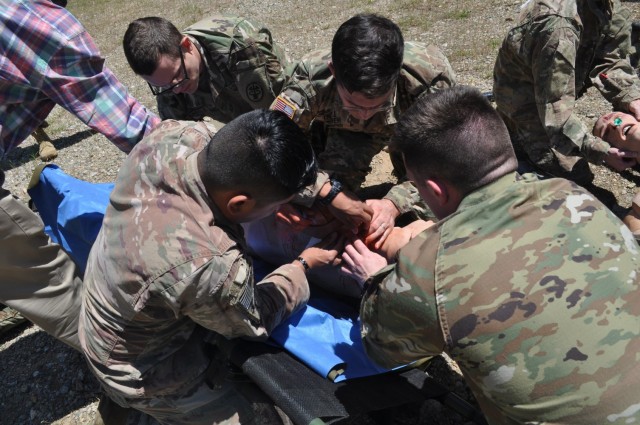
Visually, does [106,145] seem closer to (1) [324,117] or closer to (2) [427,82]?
(1) [324,117]

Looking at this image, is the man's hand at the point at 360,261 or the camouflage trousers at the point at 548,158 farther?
the camouflage trousers at the point at 548,158

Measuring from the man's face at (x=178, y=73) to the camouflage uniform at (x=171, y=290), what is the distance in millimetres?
1264

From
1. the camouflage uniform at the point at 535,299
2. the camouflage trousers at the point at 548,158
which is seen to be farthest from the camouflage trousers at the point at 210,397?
the camouflage trousers at the point at 548,158

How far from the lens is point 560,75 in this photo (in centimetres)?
334

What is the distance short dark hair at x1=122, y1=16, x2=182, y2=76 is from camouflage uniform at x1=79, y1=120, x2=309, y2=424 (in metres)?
1.22

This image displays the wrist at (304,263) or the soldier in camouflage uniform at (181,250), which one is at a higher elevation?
the soldier in camouflage uniform at (181,250)

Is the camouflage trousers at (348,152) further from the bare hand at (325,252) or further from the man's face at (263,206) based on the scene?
the man's face at (263,206)

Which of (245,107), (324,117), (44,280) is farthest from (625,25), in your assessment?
(44,280)

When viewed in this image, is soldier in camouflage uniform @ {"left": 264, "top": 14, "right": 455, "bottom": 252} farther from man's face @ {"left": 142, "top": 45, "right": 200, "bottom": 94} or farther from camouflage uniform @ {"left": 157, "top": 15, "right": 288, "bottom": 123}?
man's face @ {"left": 142, "top": 45, "right": 200, "bottom": 94}

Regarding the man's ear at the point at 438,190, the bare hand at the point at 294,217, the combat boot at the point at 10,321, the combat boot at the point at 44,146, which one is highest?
the man's ear at the point at 438,190

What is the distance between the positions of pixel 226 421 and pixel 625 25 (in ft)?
12.3

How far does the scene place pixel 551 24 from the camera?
333cm

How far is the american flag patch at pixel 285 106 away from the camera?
3226mm

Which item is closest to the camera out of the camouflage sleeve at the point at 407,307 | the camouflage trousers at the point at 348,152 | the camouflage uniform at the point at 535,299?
the camouflage uniform at the point at 535,299
